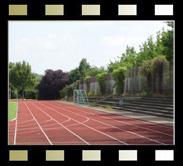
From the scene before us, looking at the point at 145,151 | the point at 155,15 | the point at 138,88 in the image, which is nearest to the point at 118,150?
the point at 145,151

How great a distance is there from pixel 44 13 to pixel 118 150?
1.99 metres

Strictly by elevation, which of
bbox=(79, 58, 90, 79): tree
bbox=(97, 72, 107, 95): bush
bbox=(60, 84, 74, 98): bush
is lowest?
bbox=(60, 84, 74, 98): bush

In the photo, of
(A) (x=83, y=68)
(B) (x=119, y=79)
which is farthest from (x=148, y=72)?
(A) (x=83, y=68)

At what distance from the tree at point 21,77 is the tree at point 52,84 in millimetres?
2044

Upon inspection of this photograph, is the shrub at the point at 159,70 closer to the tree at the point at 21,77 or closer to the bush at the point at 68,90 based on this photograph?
the bush at the point at 68,90

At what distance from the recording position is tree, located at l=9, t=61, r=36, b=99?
2354 inches

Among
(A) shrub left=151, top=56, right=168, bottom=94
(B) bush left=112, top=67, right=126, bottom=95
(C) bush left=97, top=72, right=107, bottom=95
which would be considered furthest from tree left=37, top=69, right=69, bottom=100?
(A) shrub left=151, top=56, right=168, bottom=94

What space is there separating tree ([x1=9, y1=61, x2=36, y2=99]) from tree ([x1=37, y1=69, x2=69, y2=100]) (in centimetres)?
204

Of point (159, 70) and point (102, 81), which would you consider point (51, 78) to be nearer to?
point (102, 81)

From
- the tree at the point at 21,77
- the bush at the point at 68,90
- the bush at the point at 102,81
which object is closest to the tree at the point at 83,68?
the bush at the point at 68,90

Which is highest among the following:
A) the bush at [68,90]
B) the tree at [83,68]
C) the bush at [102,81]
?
the tree at [83,68]

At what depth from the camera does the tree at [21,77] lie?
5980 cm

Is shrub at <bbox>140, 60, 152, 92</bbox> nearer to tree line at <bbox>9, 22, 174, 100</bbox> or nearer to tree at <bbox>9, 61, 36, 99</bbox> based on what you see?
tree line at <bbox>9, 22, 174, 100</bbox>

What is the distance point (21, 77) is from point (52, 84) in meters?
5.75
